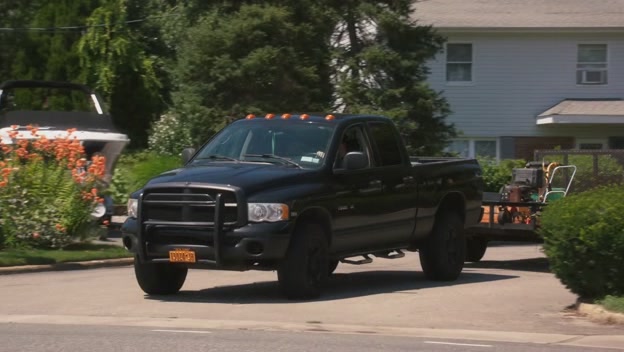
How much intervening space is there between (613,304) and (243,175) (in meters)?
4.05

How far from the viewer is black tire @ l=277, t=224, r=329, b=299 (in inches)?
510

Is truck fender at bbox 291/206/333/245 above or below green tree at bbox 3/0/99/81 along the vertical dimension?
below

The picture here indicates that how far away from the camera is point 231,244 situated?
1259 centimetres

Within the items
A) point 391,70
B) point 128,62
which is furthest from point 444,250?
point 128,62

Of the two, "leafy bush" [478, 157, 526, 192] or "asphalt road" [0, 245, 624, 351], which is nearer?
"asphalt road" [0, 245, 624, 351]

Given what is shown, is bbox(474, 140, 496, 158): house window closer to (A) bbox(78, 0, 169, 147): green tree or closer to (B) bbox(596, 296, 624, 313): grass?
(A) bbox(78, 0, 169, 147): green tree

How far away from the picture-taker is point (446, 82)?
36062 mm

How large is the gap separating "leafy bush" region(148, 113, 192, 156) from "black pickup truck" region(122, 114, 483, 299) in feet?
57.8

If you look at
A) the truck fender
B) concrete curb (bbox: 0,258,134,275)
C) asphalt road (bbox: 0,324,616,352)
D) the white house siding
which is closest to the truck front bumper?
the truck fender

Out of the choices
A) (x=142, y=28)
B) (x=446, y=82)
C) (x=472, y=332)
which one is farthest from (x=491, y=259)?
(x=142, y=28)

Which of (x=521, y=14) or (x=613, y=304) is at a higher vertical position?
(x=521, y=14)

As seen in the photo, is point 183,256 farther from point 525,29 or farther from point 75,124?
point 525,29

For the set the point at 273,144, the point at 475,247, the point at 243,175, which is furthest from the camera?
the point at 475,247

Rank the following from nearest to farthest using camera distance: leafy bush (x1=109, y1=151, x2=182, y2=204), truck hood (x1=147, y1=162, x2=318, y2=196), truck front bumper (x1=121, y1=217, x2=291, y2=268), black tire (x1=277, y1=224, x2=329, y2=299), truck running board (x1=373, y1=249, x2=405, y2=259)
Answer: truck front bumper (x1=121, y1=217, x2=291, y2=268) → truck hood (x1=147, y1=162, x2=318, y2=196) → black tire (x1=277, y1=224, x2=329, y2=299) → truck running board (x1=373, y1=249, x2=405, y2=259) → leafy bush (x1=109, y1=151, x2=182, y2=204)
